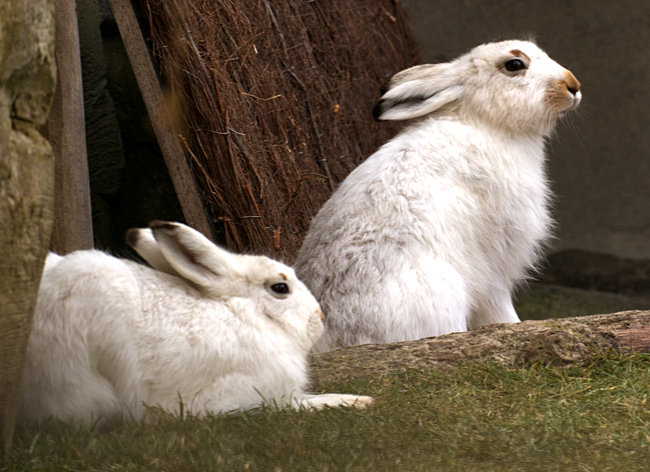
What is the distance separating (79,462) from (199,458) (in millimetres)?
308

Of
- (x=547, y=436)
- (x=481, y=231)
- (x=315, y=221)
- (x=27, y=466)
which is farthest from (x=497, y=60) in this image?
(x=27, y=466)

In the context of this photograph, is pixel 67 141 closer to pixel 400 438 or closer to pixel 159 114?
pixel 159 114

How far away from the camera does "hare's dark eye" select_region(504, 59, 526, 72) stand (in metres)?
4.06

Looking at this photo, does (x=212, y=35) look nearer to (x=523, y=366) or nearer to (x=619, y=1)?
(x=523, y=366)

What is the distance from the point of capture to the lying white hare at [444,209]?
11.8ft

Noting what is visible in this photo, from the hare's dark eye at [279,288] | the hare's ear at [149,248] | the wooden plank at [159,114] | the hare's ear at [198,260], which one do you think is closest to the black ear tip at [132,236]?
the hare's ear at [149,248]

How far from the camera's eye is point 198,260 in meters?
2.63

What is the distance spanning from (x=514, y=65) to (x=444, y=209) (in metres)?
0.87

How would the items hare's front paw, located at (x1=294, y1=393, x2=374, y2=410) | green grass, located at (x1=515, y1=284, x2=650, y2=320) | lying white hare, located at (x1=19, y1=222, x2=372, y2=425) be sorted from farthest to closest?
Answer: green grass, located at (x1=515, y1=284, x2=650, y2=320)
hare's front paw, located at (x1=294, y1=393, x2=374, y2=410)
lying white hare, located at (x1=19, y1=222, x2=372, y2=425)

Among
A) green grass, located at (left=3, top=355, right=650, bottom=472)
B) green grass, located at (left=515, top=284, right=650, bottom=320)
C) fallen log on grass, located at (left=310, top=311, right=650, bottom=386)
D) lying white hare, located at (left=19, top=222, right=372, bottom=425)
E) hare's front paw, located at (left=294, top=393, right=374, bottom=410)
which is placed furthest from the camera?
green grass, located at (left=515, top=284, right=650, bottom=320)

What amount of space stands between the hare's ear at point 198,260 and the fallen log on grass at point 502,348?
53 cm

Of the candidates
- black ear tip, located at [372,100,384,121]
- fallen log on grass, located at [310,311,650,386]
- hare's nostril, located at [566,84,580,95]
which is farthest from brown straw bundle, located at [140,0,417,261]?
hare's nostril, located at [566,84,580,95]

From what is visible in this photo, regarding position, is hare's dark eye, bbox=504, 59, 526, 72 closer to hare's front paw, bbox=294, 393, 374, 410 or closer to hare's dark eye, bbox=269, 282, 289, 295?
hare's dark eye, bbox=269, 282, 289, 295

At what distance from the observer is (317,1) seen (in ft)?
17.7
